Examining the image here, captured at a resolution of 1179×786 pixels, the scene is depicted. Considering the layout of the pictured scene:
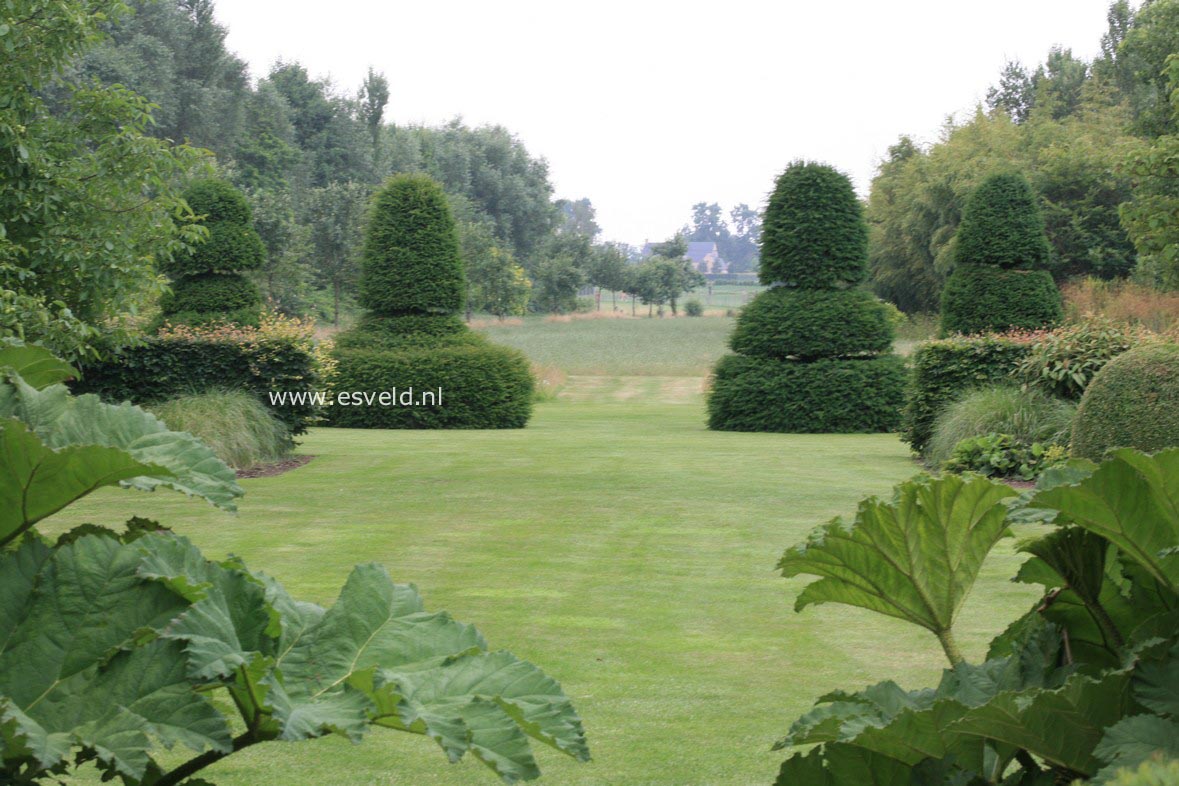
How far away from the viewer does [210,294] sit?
17859 mm

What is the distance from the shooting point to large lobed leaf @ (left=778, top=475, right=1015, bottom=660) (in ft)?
5.03

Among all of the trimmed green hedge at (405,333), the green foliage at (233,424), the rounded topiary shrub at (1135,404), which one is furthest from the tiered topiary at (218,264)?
the rounded topiary shrub at (1135,404)

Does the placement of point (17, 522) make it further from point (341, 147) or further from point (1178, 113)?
point (341, 147)

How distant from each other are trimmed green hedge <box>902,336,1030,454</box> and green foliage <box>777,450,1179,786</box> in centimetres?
1294

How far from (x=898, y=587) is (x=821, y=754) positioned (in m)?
0.35

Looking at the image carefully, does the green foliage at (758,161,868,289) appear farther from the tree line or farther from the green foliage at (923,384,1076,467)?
the tree line

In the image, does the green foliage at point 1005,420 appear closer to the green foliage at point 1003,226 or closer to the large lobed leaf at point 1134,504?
the green foliage at point 1003,226

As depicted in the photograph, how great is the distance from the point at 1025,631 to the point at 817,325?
722 inches

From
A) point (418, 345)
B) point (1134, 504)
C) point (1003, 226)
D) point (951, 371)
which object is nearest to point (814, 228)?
point (1003, 226)

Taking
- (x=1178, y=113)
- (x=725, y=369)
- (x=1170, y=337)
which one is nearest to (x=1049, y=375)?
(x=1170, y=337)

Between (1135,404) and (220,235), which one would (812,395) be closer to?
(1135,404)

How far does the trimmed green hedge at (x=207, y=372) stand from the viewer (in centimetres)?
1385

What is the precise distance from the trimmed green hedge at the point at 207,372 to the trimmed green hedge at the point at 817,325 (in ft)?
29.1

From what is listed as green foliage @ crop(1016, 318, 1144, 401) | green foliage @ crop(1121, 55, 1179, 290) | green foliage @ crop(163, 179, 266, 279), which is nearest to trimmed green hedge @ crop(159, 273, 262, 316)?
green foliage @ crop(163, 179, 266, 279)
